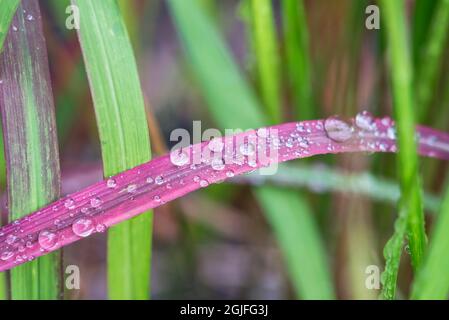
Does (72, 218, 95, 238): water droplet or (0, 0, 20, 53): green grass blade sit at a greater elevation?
(0, 0, 20, 53): green grass blade

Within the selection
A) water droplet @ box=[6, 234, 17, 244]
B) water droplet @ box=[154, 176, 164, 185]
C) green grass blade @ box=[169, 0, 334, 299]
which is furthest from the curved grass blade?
water droplet @ box=[6, 234, 17, 244]

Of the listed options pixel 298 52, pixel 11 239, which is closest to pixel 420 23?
pixel 298 52

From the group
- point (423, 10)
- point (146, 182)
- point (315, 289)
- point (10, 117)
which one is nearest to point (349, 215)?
point (315, 289)

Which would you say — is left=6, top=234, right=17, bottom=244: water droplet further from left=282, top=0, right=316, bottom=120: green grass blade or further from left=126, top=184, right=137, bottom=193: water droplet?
left=282, top=0, right=316, bottom=120: green grass blade

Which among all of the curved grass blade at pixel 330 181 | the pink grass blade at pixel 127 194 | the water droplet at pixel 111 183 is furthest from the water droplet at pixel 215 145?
the curved grass blade at pixel 330 181

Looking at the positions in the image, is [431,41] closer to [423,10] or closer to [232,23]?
[423,10]

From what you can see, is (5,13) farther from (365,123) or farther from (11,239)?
(365,123)

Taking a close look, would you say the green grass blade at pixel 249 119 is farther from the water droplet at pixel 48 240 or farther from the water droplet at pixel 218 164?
the water droplet at pixel 48 240
